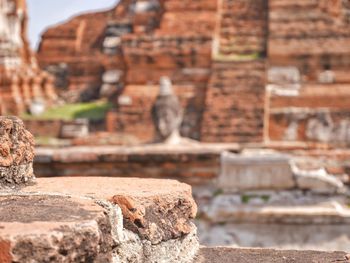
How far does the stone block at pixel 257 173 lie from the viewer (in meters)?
5.09

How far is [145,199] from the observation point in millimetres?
2127

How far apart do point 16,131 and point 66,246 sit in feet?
2.87

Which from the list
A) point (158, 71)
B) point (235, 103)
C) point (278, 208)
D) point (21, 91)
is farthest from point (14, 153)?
point (21, 91)

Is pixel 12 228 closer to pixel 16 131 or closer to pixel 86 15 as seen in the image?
pixel 16 131

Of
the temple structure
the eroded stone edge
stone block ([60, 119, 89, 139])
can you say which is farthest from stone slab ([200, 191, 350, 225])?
stone block ([60, 119, 89, 139])

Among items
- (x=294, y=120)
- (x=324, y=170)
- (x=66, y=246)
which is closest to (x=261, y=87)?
(x=294, y=120)

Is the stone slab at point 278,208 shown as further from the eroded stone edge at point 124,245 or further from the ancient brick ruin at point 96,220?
the eroded stone edge at point 124,245

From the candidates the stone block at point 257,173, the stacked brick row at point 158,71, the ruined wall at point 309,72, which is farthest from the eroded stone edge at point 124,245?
the stacked brick row at point 158,71

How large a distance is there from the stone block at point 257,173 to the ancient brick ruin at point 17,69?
7.61 metres

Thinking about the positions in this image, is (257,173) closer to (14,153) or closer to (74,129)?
(14,153)

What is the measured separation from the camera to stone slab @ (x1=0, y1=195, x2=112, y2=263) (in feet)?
4.94

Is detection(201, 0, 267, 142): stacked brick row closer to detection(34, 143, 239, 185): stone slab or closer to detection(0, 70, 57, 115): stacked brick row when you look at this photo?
detection(0, 70, 57, 115): stacked brick row

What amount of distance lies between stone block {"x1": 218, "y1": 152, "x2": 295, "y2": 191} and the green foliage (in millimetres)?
6604

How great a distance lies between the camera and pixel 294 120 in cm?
1018
